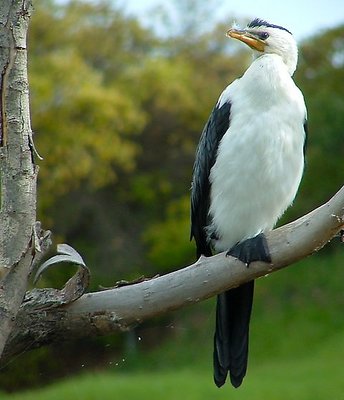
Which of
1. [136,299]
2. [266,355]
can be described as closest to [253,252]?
[136,299]

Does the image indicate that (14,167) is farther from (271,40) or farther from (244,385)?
(244,385)

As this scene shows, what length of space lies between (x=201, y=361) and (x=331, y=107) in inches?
131

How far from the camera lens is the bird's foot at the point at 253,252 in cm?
265

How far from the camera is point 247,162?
10.1 ft

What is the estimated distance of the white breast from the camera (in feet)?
10.0

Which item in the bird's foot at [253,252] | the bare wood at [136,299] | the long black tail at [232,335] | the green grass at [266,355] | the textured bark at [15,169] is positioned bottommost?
the green grass at [266,355]

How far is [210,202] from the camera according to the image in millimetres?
3334

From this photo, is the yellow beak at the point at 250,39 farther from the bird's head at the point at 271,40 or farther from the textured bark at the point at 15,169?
the textured bark at the point at 15,169

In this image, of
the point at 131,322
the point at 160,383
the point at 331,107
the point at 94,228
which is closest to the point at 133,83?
the point at 94,228

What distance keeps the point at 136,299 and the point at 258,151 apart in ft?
2.60

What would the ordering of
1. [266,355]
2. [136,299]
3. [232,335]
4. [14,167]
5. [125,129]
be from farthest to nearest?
[125,129] → [266,355] → [232,335] → [136,299] → [14,167]

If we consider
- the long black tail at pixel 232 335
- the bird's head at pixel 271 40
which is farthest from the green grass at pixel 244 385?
the bird's head at pixel 271 40

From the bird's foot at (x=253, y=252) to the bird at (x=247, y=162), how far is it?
0.91 feet

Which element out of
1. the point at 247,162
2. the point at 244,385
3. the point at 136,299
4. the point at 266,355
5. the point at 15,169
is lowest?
the point at 266,355
